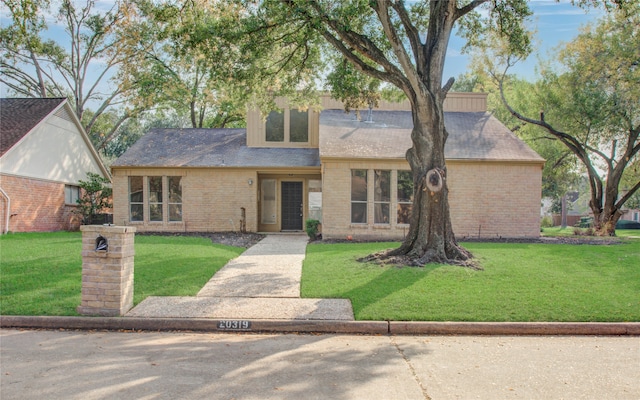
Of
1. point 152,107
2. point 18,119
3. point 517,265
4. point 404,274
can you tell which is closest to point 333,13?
point 404,274

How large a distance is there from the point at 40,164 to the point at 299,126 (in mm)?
10835

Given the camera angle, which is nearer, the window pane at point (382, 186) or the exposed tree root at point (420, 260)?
the exposed tree root at point (420, 260)

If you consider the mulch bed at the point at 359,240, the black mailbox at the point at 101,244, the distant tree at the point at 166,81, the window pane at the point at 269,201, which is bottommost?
the mulch bed at the point at 359,240

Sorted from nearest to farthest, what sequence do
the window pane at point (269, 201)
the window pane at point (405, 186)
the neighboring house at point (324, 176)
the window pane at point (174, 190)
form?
the neighboring house at point (324, 176)
the window pane at point (405, 186)
the window pane at point (174, 190)
the window pane at point (269, 201)

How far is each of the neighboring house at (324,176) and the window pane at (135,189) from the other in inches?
1.6

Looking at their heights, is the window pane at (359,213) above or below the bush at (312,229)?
above

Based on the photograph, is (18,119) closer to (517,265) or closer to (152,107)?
(152,107)

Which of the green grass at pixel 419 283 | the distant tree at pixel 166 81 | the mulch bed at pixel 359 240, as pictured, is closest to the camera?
the green grass at pixel 419 283

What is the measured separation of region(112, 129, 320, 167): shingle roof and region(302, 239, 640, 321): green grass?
8180 mm

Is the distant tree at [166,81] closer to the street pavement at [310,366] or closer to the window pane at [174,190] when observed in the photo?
the window pane at [174,190]

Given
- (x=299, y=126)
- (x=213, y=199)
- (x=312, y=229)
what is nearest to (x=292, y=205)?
(x=213, y=199)

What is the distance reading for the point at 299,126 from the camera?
1972 cm

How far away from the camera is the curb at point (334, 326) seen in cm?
610

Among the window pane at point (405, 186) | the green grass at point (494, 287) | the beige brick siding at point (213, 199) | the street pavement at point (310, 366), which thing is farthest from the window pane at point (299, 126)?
the street pavement at point (310, 366)
